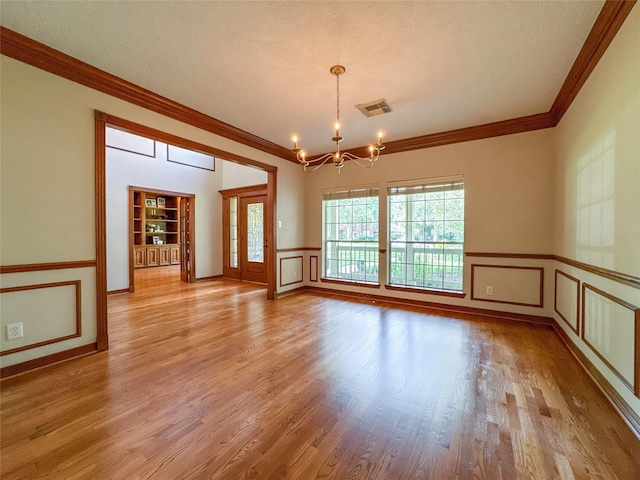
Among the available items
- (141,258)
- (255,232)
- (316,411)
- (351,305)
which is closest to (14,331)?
(316,411)

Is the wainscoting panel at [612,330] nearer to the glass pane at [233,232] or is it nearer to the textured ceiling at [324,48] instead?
the textured ceiling at [324,48]

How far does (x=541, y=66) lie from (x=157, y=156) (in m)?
7.04

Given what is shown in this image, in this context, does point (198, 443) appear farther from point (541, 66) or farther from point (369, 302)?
point (541, 66)

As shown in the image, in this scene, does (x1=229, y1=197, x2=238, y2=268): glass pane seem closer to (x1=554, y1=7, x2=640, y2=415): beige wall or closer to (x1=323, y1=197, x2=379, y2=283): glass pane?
(x1=323, y1=197, x2=379, y2=283): glass pane

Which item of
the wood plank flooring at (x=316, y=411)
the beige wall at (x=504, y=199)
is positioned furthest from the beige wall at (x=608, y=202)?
the beige wall at (x=504, y=199)

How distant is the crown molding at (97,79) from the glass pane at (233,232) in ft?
11.0

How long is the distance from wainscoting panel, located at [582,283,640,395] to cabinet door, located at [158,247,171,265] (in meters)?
10.1

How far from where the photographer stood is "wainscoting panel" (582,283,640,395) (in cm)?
181

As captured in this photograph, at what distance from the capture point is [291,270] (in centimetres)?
556

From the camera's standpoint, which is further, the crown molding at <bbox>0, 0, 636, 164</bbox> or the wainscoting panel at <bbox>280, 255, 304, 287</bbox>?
the wainscoting panel at <bbox>280, 255, 304, 287</bbox>

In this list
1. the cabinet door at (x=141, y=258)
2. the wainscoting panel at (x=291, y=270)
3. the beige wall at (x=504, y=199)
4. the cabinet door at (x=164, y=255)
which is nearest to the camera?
the beige wall at (x=504, y=199)

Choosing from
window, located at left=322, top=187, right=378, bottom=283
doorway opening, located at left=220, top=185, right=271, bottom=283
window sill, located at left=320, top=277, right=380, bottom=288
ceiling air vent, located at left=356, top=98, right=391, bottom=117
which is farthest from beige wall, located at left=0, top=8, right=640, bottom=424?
doorway opening, located at left=220, top=185, right=271, bottom=283

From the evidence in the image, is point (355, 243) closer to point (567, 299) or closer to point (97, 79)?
point (567, 299)

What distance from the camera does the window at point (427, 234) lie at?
4.39 m
